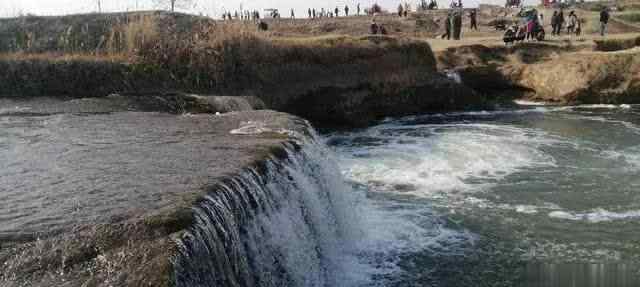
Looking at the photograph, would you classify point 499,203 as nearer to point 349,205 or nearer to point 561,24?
point 349,205

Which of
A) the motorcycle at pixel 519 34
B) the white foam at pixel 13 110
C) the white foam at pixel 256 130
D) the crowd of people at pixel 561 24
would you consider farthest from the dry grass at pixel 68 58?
the crowd of people at pixel 561 24

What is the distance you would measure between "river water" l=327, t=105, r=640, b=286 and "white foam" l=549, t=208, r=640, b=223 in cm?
1

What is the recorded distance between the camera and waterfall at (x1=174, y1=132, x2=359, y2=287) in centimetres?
411

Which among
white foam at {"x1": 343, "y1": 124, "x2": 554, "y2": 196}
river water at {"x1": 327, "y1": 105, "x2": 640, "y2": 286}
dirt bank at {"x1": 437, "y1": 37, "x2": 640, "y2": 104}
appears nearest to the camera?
river water at {"x1": 327, "y1": 105, "x2": 640, "y2": 286}

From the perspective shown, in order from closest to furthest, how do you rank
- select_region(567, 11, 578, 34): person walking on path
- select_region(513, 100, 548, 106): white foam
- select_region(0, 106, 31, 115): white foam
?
select_region(0, 106, 31, 115): white foam → select_region(513, 100, 548, 106): white foam → select_region(567, 11, 578, 34): person walking on path

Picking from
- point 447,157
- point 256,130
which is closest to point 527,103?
point 447,157

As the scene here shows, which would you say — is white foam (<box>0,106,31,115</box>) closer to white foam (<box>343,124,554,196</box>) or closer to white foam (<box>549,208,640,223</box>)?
white foam (<box>343,124,554,196</box>)

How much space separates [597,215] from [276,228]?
5.20m

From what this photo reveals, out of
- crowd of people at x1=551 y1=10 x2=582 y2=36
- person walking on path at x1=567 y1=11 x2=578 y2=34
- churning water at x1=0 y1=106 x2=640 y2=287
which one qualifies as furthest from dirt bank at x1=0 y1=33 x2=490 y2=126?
person walking on path at x1=567 y1=11 x2=578 y2=34

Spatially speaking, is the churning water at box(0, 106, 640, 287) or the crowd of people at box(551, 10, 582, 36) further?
the crowd of people at box(551, 10, 582, 36)

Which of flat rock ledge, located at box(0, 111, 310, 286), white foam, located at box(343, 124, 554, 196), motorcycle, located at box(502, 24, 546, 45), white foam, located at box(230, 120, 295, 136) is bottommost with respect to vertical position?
white foam, located at box(343, 124, 554, 196)

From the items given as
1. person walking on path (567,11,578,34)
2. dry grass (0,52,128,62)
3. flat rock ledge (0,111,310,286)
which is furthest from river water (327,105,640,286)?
person walking on path (567,11,578,34)

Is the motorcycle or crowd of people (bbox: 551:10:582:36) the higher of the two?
crowd of people (bbox: 551:10:582:36)

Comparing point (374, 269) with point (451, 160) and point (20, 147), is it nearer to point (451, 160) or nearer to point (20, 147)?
point (20, 147)
